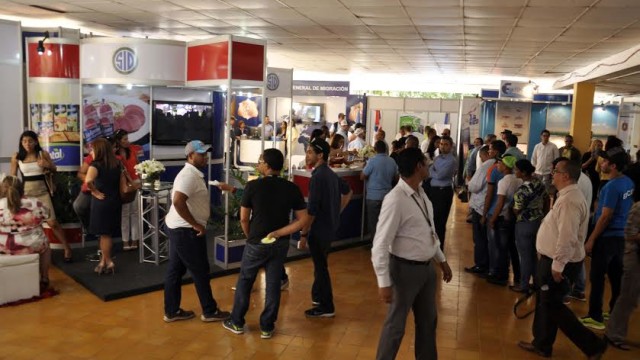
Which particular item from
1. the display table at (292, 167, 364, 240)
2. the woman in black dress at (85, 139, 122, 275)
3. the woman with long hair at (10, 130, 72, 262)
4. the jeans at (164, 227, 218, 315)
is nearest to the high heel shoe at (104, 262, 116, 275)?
the woman in black dress at (85, 139, 122, 275)

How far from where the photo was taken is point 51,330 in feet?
14.1

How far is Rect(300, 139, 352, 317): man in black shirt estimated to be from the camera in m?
4.42

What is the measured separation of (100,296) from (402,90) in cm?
1599

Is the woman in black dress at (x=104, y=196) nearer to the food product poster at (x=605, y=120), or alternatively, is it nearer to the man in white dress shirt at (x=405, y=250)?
the man in white dress shirt at (x=405, y=250)

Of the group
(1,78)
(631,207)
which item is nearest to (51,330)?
(1,78)

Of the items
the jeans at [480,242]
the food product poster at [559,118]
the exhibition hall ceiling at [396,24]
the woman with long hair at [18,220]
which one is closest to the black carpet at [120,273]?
the woman with long hair at [18,220]

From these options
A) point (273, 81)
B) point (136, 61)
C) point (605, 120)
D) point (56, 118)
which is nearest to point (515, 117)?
point (605, 120)

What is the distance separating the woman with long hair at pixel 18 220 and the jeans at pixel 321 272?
2.51 meters

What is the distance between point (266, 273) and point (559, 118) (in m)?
14.6

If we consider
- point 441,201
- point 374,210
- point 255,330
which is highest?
point 441,201

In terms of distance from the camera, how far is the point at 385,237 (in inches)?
117

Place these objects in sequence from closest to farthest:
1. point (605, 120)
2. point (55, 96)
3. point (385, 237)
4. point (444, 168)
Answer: point (385, 237), point (444, 168), point (55, 96), point (605, 120)

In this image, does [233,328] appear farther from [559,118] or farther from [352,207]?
[559,118]

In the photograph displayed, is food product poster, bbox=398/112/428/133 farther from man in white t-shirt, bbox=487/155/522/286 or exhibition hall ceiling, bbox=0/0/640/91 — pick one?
man in white t-shirt, bbox=487/155/522/286
